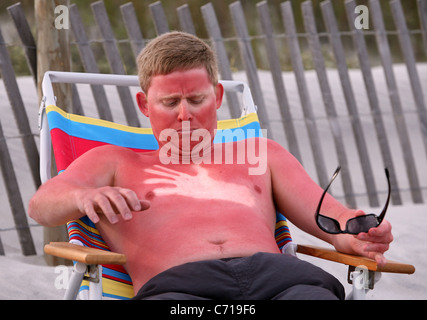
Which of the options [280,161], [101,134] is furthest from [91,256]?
[101,134]

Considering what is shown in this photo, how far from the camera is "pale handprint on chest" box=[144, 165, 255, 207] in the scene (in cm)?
213

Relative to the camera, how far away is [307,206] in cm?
220

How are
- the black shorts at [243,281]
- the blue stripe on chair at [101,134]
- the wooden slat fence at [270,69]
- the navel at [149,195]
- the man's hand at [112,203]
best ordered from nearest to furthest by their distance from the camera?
1. the man's hand at [112,203]
2. the black shorts at [243,281]
3. the navel at [149,195]
4. the blue stripe on chair at [101,134]
5. the wooden slat fence at [270,69]

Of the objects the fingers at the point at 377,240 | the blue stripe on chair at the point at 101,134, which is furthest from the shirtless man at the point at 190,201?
the blue stripe on chair at the point at 101,134

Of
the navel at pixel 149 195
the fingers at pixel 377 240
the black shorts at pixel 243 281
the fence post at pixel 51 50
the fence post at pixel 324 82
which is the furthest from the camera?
the fence post at pixel 324 82

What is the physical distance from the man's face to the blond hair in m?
0.02

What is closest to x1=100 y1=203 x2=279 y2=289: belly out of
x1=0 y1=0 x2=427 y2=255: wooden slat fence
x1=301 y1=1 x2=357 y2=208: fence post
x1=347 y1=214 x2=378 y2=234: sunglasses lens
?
x1=347 y1=214 x2=378 y2=234: sunglasses lens

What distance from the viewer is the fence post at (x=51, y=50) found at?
355 centimetres

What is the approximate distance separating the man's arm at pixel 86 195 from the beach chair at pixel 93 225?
0.11 metres

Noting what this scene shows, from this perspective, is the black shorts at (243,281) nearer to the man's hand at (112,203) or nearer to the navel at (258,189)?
the man's hand at (112,203)

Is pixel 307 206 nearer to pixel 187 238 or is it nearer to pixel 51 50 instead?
pixel 187 238
